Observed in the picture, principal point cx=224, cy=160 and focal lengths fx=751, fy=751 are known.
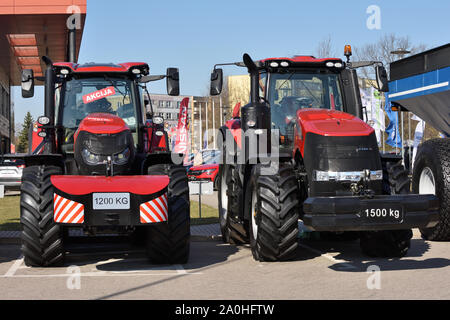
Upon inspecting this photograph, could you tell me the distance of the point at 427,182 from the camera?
1205 centimetres

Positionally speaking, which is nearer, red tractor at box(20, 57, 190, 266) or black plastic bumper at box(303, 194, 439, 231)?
black plastic bumper at box(303, 194, 439, 231)

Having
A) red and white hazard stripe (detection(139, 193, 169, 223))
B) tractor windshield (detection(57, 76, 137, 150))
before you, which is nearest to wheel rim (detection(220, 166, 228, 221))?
tractor windshield (detection(57, 76, 137, 150))

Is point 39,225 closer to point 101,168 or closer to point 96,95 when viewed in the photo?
point 101,168

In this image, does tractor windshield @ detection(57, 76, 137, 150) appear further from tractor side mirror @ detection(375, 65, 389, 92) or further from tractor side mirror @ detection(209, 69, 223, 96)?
tractor side mirror @ detection(375, 65, 389, 92)

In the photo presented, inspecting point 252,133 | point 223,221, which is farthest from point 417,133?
point 252,133

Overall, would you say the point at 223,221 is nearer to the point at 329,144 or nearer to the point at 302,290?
the point at 329,144

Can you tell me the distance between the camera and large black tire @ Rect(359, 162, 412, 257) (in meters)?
9.34

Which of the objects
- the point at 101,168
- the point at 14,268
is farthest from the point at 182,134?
the point at 14,268

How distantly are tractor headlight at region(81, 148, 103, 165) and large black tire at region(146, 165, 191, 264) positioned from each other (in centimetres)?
95

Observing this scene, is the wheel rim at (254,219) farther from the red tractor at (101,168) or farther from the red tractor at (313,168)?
the red tractor at (101,168)

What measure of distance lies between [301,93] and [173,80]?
1.85 metres

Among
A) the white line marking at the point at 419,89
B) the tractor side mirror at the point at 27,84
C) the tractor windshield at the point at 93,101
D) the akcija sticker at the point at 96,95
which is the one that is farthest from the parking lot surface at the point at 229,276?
the white line marking at the point at 419,89

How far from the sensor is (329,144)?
30.2ft
